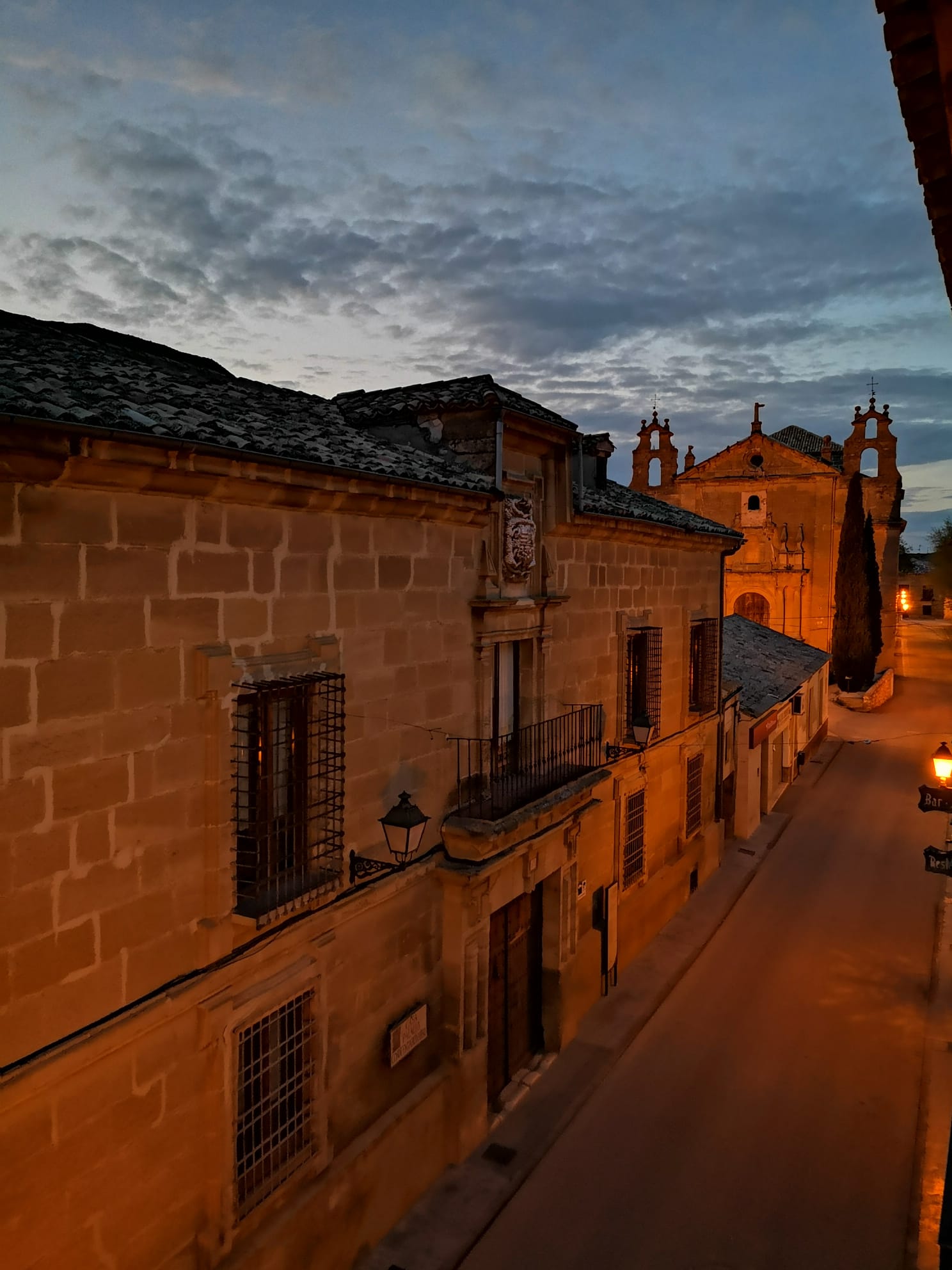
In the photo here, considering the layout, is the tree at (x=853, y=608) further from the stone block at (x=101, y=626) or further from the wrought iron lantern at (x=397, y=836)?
the stone block at (x=101, y=626)

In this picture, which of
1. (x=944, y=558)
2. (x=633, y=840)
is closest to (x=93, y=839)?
(x=633, y=840)

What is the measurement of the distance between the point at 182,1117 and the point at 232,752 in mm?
2486

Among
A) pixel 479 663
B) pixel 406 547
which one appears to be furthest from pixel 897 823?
pixel 406 547

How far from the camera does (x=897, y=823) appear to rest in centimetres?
2148

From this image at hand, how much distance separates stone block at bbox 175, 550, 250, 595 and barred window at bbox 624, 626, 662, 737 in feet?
26.4

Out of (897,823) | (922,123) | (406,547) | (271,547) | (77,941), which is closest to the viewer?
(922,123)

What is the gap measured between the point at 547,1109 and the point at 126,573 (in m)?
8.17

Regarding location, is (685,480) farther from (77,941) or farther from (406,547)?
(77,941)

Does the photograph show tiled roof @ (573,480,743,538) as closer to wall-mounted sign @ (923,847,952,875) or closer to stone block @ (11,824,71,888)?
wall-mounted sign @ (923,847,952,875)

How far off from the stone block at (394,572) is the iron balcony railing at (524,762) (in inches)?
74.9

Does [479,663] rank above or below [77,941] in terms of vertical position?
above

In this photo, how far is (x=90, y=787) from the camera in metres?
5.13

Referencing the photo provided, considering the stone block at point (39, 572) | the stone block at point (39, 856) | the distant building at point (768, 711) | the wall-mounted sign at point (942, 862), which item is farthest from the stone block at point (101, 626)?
the distant building at point (768, 711)

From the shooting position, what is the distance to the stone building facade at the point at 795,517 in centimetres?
4269
